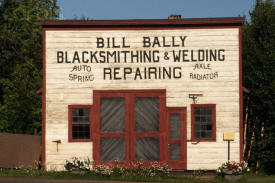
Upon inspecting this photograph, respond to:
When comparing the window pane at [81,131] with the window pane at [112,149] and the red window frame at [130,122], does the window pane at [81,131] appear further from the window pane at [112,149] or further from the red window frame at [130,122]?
the window pane at [112,149]

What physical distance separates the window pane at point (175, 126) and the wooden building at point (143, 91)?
44 millimetres

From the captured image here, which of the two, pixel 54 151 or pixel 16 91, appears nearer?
pixel 54 151

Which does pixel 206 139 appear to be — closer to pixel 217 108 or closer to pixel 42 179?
pixel 217 108

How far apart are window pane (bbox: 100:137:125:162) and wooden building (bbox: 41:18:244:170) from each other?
44 millimetres

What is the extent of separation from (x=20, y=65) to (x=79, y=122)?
15.1m

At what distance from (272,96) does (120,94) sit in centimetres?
718

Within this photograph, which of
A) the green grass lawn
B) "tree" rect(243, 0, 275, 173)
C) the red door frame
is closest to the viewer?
the green grass lawn

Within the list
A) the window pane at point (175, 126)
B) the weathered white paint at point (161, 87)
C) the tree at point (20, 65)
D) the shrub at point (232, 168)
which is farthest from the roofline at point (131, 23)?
the tree at point (20, 65)

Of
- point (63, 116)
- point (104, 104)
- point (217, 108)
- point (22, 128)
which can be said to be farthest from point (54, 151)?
point (22, 128)

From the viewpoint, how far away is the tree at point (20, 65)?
2798cm

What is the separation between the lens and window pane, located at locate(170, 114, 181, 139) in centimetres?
1933

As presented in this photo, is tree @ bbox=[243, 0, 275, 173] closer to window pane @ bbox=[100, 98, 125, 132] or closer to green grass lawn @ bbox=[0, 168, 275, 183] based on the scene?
green grass lawn @ bbox=[0, 168, 275, 183]

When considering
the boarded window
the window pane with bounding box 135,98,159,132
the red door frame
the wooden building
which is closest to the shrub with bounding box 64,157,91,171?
the wooden building

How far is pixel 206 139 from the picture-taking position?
62.9 feet
